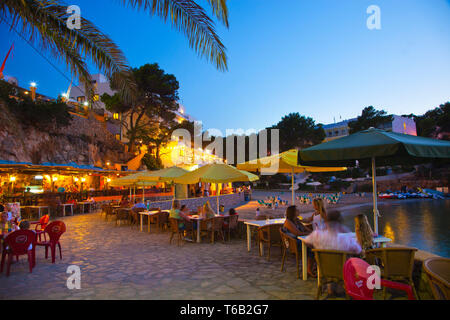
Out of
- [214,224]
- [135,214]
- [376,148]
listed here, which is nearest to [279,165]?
[214,224]

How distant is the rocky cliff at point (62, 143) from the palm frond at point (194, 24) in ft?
77.4

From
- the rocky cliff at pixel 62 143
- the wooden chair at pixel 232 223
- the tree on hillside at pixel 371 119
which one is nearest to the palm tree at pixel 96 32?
the wooden chair at pixel 232 223

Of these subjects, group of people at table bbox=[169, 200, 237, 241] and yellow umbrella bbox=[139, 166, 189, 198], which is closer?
group of people at table bbox=[169, 200, 237, 241]

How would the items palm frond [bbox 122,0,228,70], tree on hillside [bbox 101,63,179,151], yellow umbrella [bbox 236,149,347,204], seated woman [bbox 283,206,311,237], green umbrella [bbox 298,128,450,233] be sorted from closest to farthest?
green umbrella [bbox 298,128,450,233] < palm frond [bbox 122,0,228,70] < seated woman [bbox 283,206,311,237] < yellow umbrella [bbox 236,149,347,204] < tree on hillside [bbox 101,63,179,151]

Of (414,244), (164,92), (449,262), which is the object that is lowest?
(414,244)

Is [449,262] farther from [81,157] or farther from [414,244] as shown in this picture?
[81,157]

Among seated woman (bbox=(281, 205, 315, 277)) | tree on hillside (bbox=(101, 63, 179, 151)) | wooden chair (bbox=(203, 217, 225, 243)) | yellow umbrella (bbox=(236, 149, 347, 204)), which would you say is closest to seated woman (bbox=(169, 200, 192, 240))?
wooden chair (bbox=(203, 217, 225, 243))

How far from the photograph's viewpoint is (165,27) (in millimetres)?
4133

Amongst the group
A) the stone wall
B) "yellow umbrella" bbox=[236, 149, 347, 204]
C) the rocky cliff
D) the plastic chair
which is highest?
the rocky cliff

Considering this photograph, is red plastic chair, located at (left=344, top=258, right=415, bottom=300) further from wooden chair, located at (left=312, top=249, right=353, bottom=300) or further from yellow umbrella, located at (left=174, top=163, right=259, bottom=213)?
yellow umbrella, located at (left=174, top=163, right=259, bottom=213)

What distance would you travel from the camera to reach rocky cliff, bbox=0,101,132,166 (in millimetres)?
22281

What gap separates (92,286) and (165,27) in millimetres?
4208

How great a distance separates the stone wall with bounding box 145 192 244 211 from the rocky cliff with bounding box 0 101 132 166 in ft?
52.1
